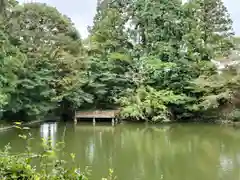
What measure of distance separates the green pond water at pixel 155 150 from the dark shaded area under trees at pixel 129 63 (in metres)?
1.89

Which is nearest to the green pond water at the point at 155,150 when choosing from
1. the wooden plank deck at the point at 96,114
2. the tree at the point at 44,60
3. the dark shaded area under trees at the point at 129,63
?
the wooden plank deck at the point at 96,114

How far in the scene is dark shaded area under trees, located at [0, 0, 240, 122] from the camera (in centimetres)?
1534

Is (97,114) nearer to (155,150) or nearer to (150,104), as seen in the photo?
(150,104)

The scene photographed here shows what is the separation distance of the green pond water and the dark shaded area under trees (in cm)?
189

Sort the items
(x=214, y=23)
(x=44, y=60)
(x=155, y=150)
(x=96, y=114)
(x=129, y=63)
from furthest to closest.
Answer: (x=214, y=23) < (x=129, y=63) < (x=96, y=114) < (x=44, y=60) < (x=155, y=150)

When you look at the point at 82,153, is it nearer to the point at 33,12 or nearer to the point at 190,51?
the point at 33,12

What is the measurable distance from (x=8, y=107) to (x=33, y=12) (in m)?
5.76

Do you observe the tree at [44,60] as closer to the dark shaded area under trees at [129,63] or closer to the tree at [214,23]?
the dark shaded area under trees at [129,63]

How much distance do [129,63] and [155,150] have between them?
983cm

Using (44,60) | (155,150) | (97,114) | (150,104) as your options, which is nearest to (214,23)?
(150,104)

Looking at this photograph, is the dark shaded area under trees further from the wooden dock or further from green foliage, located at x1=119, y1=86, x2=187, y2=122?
the wooden dock

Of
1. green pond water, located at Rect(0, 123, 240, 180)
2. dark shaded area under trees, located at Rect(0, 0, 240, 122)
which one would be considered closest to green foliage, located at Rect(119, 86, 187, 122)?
dark shaded area under trees, located at Rect(0, 0, 240, 122)

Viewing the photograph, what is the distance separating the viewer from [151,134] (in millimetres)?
13562

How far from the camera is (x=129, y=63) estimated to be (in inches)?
763
